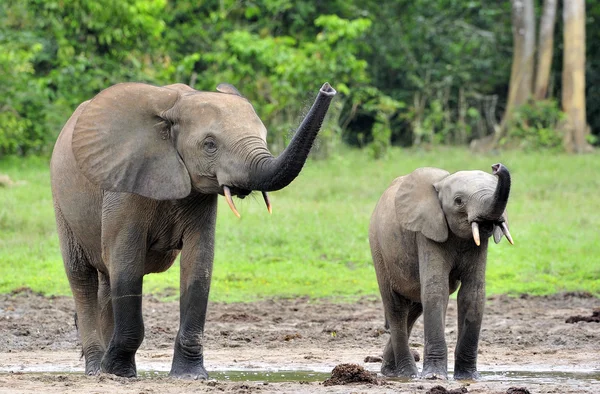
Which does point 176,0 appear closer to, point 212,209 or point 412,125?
point 412,125

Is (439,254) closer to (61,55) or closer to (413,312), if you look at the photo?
(413,312)

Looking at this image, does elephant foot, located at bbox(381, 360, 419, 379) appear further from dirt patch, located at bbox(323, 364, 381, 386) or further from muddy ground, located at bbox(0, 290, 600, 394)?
dirt patch, located at bbox(323, 364, 381, 386)

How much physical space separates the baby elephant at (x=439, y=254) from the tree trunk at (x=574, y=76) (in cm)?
1628

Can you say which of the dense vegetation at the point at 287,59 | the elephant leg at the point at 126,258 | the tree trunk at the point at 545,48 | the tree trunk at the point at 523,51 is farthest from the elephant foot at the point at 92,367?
the tree trunk at the point at 545,48

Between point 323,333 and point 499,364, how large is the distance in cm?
191

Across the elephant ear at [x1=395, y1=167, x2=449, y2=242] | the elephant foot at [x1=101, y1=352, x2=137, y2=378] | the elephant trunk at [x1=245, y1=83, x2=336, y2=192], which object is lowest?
the elephant foot at [x1=101, y1=352, x2=137, y2=378]

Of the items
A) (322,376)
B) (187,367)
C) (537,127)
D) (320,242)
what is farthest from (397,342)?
(537,127)

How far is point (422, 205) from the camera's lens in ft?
27.1

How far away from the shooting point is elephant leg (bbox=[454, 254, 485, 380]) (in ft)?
26.0

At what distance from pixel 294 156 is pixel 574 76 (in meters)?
19.4

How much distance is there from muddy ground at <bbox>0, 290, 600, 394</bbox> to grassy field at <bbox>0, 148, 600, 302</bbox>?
52 centimetres

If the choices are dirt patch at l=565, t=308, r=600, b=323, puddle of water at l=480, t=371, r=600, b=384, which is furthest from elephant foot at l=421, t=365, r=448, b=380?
dirt patch at l=565, t=308, r=600, b=323

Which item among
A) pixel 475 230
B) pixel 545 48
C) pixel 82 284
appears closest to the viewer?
pixel 475 230

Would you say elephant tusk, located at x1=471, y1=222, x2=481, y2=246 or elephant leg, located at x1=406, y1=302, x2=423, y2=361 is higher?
elephant tusk, located at x1=471, y1=222, x2=481, y2=246
